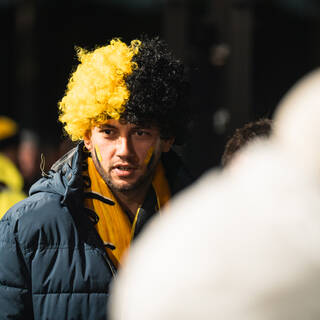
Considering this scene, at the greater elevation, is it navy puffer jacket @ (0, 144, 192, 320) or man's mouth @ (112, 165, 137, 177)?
man's mouth @ (112, 165, 137, 177)

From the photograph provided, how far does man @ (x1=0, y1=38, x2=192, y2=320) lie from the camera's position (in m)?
2.58

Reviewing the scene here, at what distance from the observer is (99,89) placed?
295cm

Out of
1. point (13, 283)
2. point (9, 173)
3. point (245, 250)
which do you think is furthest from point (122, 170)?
point (9, 173)

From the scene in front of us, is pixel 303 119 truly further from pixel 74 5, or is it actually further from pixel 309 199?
pixel 74 5

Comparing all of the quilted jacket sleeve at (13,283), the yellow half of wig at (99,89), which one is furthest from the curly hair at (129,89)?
the quilted jacket sleeve at (13,283)

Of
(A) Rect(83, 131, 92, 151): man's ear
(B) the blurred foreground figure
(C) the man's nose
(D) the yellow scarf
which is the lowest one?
(B) the blurred foreground figure

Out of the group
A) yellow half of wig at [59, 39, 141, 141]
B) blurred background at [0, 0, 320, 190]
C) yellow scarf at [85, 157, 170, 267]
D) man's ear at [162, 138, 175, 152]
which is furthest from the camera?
blurred background at [0, 0, 320, 190]

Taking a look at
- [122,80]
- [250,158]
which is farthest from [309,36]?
[250,158]

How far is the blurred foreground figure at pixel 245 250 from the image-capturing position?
4.00 feet

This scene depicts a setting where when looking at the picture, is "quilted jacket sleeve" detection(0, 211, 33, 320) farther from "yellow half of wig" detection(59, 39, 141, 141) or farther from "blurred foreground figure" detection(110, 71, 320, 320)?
"blurred foreground figure" detection(110, 71, 320, 320)

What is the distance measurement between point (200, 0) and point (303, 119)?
7044 millimetres

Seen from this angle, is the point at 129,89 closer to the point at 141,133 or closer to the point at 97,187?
the point at 141,133

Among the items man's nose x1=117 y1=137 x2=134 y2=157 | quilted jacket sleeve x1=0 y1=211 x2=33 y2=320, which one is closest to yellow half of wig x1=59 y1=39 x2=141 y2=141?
man's nose x1=117 y1=137 x2=134 y2=157

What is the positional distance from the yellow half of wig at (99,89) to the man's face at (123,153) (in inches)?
2.2
